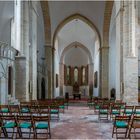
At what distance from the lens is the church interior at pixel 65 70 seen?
28.5 ft

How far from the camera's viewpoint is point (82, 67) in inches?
1720

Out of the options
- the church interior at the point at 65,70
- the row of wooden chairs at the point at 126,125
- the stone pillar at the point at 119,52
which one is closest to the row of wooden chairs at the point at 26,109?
the church interior at the point at 65,70

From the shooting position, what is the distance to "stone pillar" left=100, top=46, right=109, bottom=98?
28628 millimetres

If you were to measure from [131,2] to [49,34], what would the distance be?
45.3 feet

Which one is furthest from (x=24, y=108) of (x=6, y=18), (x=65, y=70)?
(x=65, y=70)

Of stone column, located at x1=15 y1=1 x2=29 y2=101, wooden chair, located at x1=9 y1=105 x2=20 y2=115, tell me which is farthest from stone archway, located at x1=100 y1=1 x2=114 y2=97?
wooden chair, located at x1=9 y1=105 x2=20 y2=115

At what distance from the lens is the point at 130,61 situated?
1669cm

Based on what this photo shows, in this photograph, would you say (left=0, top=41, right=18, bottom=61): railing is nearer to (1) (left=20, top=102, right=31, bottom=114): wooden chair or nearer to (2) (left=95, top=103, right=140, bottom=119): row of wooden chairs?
(1) (left=20, top=102, right=31, bottom=114): wooden chair

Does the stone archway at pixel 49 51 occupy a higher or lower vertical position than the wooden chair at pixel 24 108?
higher

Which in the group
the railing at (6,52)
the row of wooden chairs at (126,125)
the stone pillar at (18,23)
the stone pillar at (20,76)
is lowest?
the row of wooden chairs at (126,125)

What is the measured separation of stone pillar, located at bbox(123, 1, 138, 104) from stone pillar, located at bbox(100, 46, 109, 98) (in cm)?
1158

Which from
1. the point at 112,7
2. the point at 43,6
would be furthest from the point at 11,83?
the point at 112,7

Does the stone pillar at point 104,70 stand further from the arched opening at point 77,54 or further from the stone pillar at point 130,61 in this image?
the stone pillar at point 130,61

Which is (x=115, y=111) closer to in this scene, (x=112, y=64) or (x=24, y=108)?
(x=24, y=108)
